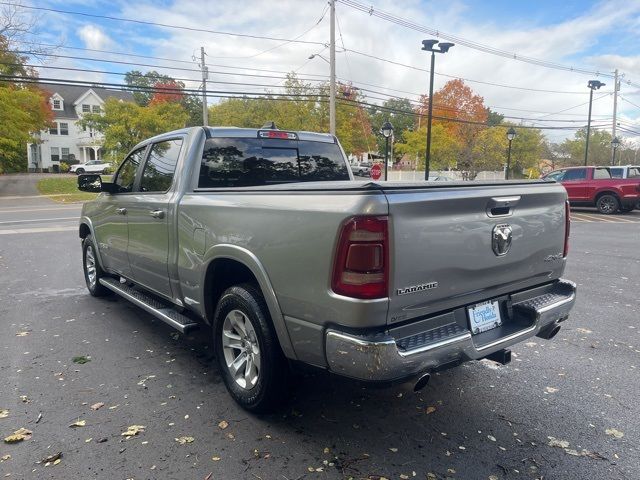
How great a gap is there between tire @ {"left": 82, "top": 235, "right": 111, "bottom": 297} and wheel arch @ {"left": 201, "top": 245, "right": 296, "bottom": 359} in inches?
117

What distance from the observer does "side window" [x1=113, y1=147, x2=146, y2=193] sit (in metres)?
4.86

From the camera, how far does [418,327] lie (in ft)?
8.50

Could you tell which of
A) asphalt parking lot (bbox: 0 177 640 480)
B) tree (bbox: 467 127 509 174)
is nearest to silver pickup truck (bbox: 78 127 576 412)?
asphalt parking lot (bbox: 0 177 640 480)

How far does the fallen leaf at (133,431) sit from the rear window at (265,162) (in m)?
1.82

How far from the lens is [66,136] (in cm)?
5891

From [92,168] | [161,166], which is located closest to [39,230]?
[161,166]

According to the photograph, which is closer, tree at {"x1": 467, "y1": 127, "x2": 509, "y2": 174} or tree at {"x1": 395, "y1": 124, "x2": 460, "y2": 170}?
tree at {"x1": 467, "y1": 127, "x2": 509, "y2": 174}

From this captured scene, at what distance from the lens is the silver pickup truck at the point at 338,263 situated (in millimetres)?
2391

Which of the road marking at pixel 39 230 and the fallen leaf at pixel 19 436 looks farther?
the road marking at pixel 39 230

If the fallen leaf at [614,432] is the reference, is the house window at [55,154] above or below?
above

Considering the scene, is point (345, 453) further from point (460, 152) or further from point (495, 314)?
point (460, 152)

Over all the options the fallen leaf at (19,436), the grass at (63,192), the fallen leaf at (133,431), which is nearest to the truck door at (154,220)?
the fallen leaf at (133,431)

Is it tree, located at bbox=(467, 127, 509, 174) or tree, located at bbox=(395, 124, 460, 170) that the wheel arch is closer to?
tree, located at bbox=(467, 127, 509, 174)

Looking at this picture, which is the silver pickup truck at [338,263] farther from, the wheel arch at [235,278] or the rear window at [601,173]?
the rear window at [601,173]
